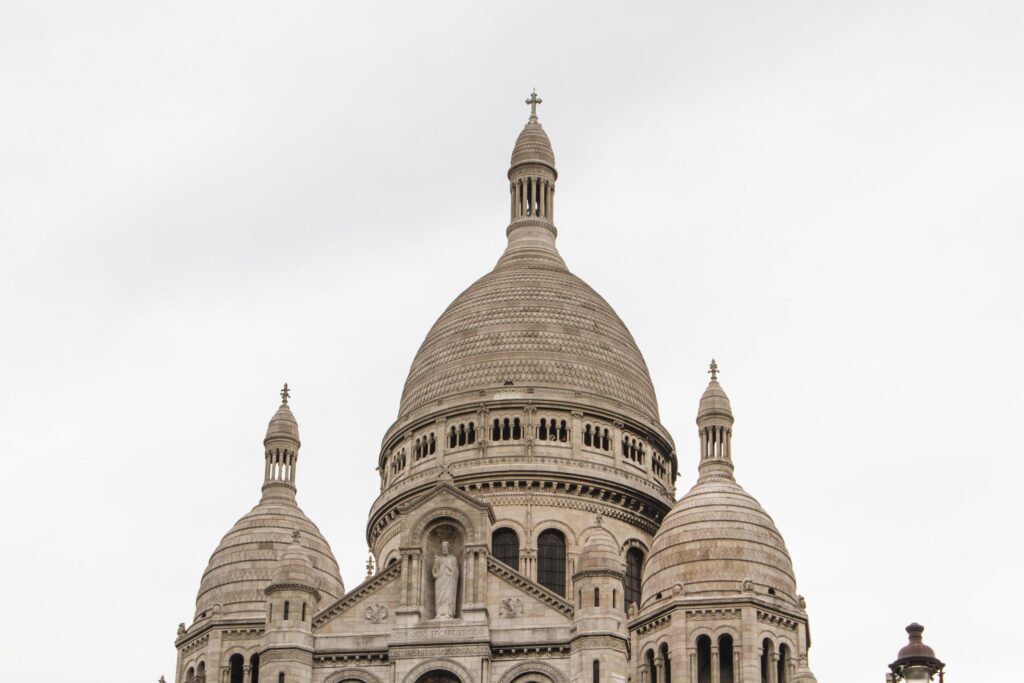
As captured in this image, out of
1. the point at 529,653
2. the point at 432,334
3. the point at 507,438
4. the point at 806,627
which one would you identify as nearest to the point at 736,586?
the point at 806,627

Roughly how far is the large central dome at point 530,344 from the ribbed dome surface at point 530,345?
4 centimetres

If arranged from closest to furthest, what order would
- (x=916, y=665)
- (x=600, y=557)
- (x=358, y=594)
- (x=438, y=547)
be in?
(x=916, y=665), (x=600, y=557), (x=358, y=594), (x=438, y=547)

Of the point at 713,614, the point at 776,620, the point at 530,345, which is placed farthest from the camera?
the point at 530,345

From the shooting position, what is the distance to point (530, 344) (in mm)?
80562

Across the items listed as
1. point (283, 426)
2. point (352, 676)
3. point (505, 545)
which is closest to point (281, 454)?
point (283, 426)

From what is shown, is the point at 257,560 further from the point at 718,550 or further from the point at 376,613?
the point at 718,550

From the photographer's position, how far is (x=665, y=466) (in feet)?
267

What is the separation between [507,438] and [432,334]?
862 cm

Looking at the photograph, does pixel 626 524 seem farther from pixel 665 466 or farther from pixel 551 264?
pixel 551 264

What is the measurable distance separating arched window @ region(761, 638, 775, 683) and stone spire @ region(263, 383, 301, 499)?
19.1 meters

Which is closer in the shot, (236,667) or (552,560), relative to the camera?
(236,667)

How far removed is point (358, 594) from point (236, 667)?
27.1 ft

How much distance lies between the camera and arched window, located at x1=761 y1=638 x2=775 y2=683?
64000mm

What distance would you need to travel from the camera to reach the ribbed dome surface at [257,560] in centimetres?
7069
